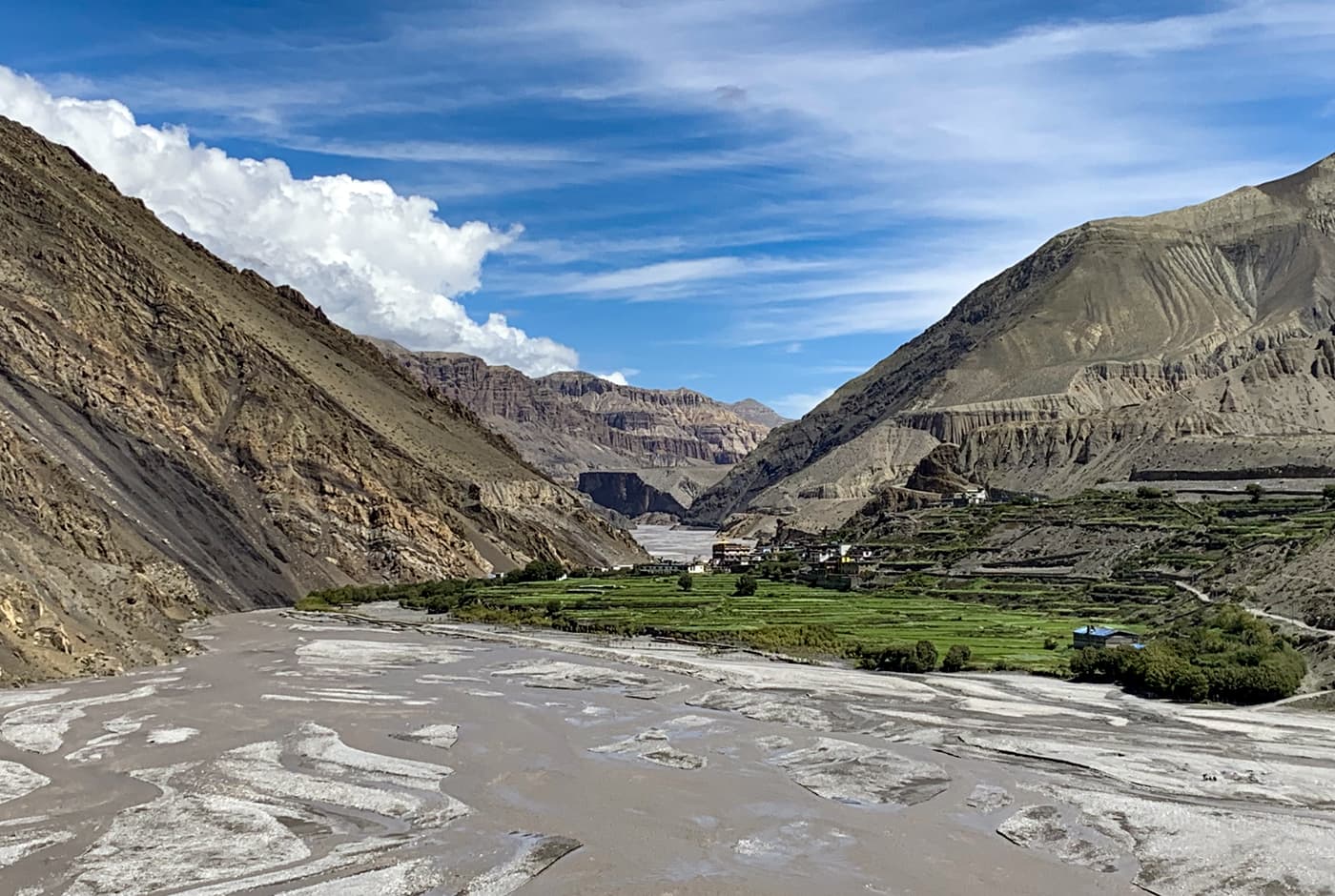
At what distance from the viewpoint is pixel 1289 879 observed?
33938 mm

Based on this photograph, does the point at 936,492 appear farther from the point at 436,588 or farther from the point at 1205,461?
the point at 436,588

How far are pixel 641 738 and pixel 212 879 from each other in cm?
2265

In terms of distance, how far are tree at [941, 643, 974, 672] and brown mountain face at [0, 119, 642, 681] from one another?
46.8 meters

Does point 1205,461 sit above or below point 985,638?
above

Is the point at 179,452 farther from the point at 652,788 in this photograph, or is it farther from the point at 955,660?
the point at 652,788

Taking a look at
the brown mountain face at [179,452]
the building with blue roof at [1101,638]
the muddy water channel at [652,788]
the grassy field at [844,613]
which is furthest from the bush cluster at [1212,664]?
the brown mountain face at [179,452]

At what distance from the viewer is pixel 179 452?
122125mm

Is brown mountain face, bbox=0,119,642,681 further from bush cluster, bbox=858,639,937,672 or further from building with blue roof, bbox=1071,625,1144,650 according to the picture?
building with blue roof, bbox=1071,625,1144,650

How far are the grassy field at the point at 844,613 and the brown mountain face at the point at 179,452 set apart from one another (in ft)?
68.6

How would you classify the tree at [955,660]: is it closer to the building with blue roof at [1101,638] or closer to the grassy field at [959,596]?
the grassy field at [959,596]

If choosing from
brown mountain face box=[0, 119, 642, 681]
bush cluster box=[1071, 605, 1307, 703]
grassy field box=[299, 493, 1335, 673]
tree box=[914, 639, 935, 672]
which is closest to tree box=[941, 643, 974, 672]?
tree box=[914, 639, 935, 672]

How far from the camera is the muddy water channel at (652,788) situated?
34.6 metres

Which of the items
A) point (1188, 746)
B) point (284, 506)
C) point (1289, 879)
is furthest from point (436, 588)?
point (1289, 879)

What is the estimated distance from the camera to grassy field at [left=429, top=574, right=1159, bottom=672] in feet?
281
